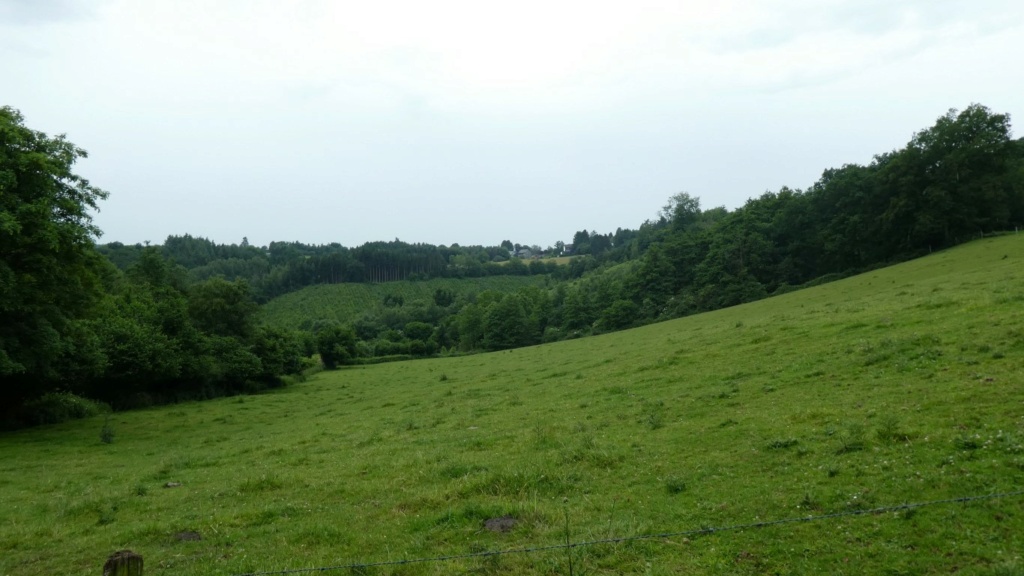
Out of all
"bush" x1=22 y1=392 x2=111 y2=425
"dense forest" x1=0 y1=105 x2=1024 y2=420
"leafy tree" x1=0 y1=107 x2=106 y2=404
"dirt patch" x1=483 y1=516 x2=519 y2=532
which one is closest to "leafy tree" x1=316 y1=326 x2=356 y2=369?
"dense forest" x1=0 y1=105 x2=1024 y2=420

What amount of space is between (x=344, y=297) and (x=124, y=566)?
174 meters

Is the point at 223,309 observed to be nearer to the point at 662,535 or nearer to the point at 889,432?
the point at 662,535

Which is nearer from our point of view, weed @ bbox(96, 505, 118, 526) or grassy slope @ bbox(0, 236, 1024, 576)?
grassy slope @ bbox(0, 236, 1024, 576)

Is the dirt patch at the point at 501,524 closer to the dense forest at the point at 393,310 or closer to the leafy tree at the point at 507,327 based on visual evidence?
the dense forest at the point at 393,310

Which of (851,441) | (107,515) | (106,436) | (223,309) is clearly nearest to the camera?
(851,441)

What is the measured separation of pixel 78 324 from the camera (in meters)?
32.3

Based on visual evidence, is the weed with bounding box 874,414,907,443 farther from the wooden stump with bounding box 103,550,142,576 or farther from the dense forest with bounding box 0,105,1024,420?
the dense forest with bounding box 0,105,1024,420

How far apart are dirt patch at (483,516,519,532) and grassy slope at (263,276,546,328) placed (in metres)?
139

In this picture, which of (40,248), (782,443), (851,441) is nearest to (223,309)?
(40,248)

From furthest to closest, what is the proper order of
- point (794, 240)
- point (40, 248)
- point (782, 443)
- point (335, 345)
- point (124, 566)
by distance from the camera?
point (794, 240) → point (335, 345) → point (40, 248) → point (782, 443) → point (124, 566)

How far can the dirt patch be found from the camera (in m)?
10.3

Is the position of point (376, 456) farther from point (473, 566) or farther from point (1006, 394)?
point (1006, 394)

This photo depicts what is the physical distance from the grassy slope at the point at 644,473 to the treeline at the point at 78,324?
501cm

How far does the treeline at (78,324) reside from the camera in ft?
79.7
